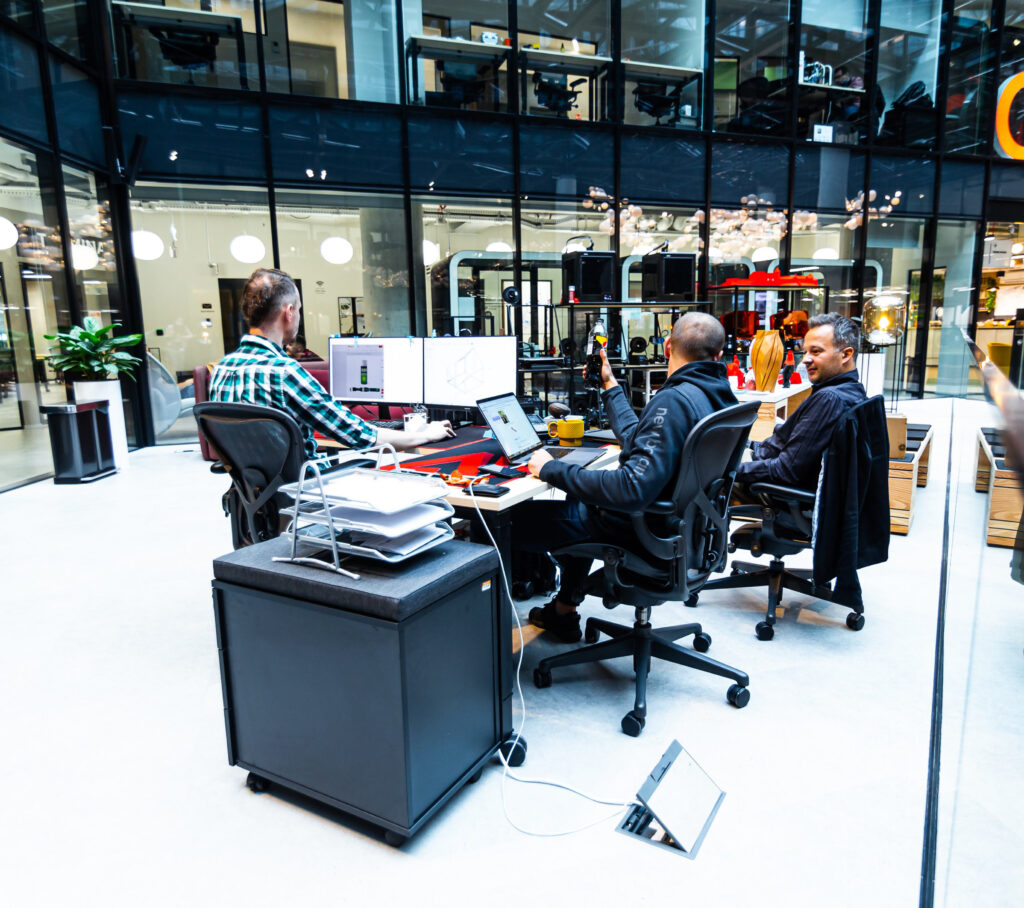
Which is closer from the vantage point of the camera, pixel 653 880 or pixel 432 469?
pixel 653 880

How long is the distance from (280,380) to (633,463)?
1.31 m

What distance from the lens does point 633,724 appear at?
212cm

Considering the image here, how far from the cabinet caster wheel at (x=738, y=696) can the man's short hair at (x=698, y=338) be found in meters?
1.11

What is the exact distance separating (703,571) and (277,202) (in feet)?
23.3

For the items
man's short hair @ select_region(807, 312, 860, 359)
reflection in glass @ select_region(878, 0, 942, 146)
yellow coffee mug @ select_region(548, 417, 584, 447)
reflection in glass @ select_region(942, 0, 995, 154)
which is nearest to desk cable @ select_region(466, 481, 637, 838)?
yellow coffee mug @ select_region(548, 417, 584, 447)

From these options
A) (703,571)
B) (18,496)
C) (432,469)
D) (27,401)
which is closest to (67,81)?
(27,401)

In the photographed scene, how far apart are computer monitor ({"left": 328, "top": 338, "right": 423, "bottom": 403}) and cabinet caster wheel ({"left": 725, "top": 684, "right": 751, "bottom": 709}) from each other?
1.93 meters

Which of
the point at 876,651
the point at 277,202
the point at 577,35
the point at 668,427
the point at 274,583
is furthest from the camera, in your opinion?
the point at 577,35

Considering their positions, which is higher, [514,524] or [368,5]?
[368,5]

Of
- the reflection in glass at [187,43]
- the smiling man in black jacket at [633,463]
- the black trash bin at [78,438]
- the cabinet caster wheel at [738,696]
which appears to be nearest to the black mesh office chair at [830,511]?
the cabinet caster wheel at [738,696]

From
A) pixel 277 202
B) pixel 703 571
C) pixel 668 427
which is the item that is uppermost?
pixel 277 202

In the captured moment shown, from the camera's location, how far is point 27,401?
5.95 metres

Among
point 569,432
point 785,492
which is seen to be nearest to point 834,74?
point 785,492

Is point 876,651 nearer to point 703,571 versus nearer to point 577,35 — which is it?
point 703,571
